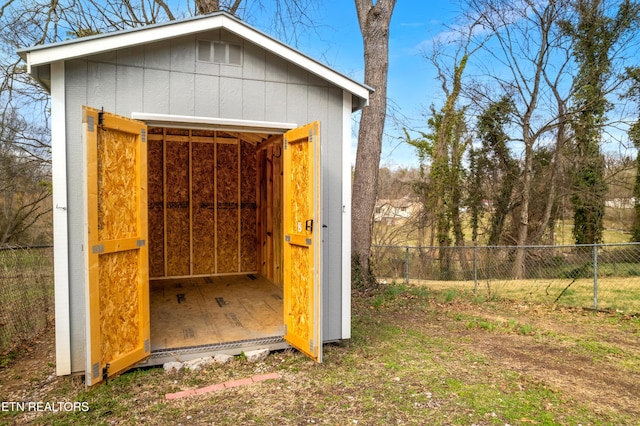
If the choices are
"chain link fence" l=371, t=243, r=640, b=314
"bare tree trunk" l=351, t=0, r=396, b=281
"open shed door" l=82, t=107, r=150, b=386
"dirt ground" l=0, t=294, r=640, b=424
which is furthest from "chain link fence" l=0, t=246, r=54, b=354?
"chain link fence" l=371, t=243, r=640, b=314

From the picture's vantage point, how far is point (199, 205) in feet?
25.1

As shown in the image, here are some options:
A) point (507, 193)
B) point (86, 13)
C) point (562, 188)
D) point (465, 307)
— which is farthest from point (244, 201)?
point (562, 188)

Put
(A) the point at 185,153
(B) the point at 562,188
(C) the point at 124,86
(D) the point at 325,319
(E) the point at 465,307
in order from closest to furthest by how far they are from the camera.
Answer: (C) the point at 124,86
(D) the point at 325,319
(E) the point at 465,307
(A) the point at 185,153
(B) the point at 562,188

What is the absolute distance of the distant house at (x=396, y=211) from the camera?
14328 millimetres

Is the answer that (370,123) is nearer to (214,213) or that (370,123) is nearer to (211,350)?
(214,213)

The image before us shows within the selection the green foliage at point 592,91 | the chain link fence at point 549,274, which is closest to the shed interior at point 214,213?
the chain link fence at point 549,274

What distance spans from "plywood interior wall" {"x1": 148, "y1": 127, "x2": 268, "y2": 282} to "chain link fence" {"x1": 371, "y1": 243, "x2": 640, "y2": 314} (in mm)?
2699

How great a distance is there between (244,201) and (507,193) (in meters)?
9.41

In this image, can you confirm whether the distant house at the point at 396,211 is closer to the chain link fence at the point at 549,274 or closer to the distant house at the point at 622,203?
the chain link fence at the point at 549,274

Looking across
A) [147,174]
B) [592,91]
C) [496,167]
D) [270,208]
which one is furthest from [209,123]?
[592,91]

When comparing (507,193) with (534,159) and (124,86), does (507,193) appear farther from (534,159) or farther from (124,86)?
(124,86)

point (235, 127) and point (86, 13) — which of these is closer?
point (235, 127)

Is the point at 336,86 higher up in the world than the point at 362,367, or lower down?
higher up

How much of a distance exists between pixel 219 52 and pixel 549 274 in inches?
320
